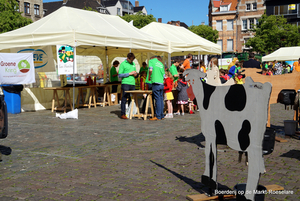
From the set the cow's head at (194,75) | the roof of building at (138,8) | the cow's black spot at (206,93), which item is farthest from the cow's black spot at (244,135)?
the roof of building at (138,8)

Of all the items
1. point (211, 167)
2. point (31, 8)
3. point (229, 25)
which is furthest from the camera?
point (229, 25)

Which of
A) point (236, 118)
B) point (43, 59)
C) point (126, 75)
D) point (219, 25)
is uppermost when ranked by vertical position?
point (219, 25)

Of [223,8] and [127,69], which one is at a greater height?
[223,8]

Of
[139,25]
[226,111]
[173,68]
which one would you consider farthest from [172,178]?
[139,25]

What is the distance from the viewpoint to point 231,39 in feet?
217

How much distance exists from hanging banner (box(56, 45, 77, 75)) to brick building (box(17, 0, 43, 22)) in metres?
48.7

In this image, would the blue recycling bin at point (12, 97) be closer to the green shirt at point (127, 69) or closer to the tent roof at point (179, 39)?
the green shirt at point (127, 69)

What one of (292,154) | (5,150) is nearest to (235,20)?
(292,154)

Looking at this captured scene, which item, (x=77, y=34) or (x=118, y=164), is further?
(x=77, y=34)

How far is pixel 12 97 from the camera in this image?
12266 mm

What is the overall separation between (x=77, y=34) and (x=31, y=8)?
50.8m

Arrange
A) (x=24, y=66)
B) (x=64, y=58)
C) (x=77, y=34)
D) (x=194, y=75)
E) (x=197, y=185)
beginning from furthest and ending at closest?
(x=24, y=66) < (x=64, y=58) < (x=77, y=34) < (x=197, y=185) < (x=194, y=75)

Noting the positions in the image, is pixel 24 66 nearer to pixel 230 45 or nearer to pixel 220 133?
pixel 220 133

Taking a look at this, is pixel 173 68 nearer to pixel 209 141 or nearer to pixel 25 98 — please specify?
pixel 25 98
